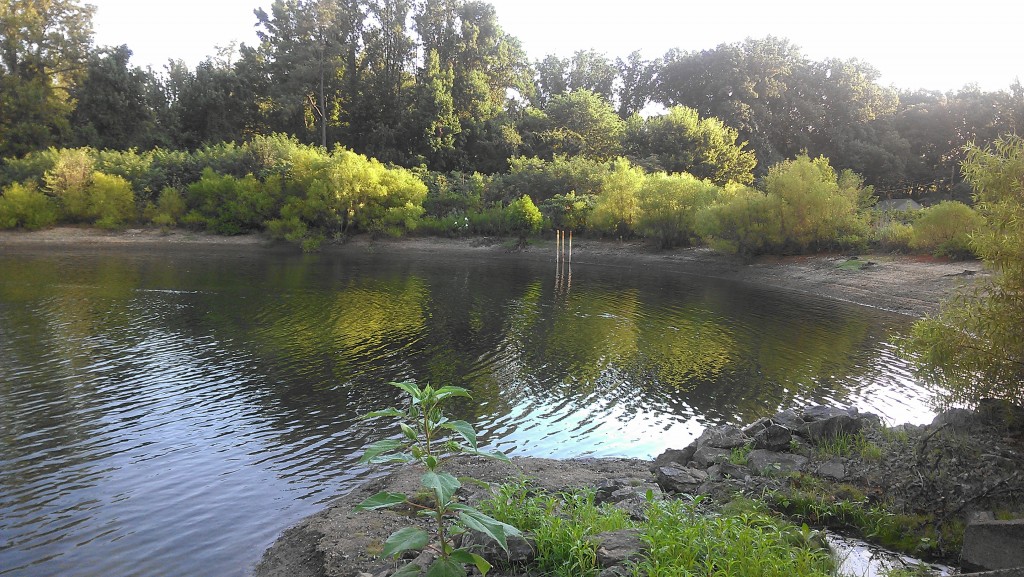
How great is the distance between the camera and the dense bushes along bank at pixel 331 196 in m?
49.2

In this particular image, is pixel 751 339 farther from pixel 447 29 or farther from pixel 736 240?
pixel 447 29

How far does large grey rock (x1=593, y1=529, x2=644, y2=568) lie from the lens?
5.35 m

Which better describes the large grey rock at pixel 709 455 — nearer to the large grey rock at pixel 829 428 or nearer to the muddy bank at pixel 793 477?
the muddy bank at pixel 793 477

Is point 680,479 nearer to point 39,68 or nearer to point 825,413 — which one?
point 825,413

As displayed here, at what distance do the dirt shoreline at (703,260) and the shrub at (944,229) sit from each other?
72cm

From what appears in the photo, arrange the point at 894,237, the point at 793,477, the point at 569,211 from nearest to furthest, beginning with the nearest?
the point at 793,477 < the point at 894,237 < the point at 569,211

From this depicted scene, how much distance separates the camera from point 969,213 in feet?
101

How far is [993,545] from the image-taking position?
6.00m

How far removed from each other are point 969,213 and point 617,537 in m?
33.7

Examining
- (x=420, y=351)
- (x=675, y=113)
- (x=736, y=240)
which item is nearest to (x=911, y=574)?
(x=420, y=351)

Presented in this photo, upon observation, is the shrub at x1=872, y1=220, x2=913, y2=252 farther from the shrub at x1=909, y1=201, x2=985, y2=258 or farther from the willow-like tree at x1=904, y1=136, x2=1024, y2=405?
the willow-like tree at x1=904, y1=136, x2=1024, y2=405

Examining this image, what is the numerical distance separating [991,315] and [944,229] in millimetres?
27581

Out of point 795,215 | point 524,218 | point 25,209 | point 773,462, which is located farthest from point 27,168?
point 773,462

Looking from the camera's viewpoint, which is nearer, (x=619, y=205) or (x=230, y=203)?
(x=619, y=205)
